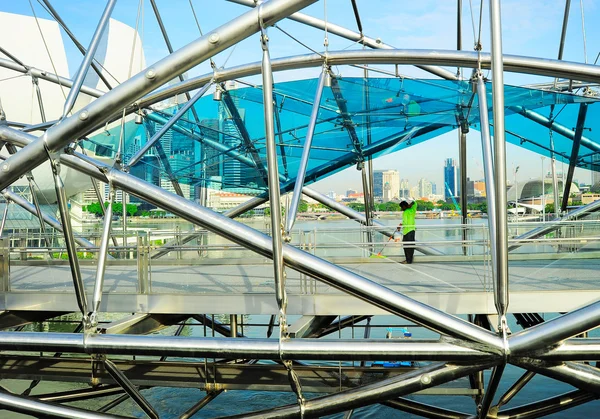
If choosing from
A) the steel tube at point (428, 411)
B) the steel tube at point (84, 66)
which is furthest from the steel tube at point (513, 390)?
the steel tube at point (84, 66)

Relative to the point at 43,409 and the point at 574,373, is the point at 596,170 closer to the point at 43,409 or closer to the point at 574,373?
the point at 574,373

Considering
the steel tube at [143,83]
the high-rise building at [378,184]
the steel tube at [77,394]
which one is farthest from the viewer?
the high-rise building at [378,184]

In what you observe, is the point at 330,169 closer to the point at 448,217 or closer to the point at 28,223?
the point at 448,217

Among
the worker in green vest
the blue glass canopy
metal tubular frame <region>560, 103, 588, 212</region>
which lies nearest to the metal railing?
the worker in green vest

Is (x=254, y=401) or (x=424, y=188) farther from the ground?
(x=424, y=188)

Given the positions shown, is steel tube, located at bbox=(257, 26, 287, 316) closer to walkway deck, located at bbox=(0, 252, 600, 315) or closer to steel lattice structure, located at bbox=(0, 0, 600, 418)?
steel lattice structure, located at bbox=(0, 0, 600, 418)

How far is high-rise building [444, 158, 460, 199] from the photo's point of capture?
65.2 ft

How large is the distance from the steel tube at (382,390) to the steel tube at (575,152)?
10.5 meters

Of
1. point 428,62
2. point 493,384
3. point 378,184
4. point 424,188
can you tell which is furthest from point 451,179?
point 493,384

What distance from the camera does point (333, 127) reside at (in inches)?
693

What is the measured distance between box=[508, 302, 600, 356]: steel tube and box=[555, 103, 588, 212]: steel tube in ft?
33.5

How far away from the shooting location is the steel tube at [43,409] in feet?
35.2

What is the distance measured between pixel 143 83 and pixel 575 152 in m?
13.8

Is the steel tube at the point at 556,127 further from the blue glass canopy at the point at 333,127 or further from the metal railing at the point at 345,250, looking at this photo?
the metal railing at the point at 345,250
